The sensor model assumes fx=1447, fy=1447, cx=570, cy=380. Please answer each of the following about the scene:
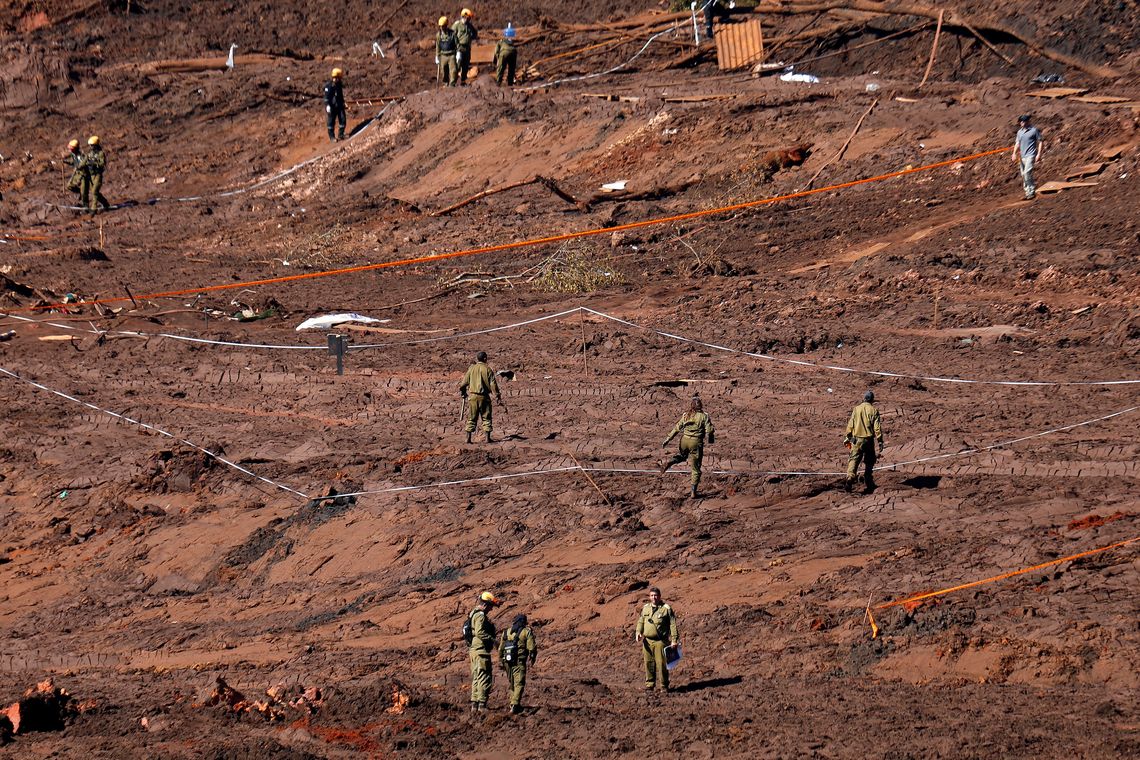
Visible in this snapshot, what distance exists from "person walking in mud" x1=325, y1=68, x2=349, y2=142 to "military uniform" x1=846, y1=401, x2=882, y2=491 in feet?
61.2

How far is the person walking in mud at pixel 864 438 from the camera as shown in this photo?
14539 millimetres

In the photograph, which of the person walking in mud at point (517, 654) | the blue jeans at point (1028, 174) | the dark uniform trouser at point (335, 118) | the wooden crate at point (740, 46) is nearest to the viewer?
the person walking in mud at point (517, 654)

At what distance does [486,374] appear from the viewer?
16.6 meters

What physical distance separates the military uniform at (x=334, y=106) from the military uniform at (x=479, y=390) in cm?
1534

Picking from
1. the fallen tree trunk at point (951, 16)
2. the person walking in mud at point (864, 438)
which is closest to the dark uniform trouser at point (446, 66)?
the fallen tree trunk at point (951, 16)

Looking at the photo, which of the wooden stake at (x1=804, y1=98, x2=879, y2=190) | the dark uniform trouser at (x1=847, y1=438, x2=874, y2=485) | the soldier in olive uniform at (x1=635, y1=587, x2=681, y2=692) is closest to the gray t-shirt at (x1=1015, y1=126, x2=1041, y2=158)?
the wooden stake at (x1=804, y1=98, x2=879, y2=190)

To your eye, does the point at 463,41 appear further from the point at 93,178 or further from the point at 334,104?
the point at 93,178

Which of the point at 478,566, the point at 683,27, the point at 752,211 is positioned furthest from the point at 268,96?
the point at 478,566

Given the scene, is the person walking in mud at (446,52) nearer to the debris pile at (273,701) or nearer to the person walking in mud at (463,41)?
the person walking in mud at (463,41)

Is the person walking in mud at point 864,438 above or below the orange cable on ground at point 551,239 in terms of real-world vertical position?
below

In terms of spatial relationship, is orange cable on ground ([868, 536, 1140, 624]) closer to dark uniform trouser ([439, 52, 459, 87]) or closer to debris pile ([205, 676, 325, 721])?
debris pile ([205, 676, 325, 721])

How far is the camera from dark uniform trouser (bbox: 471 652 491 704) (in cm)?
1154

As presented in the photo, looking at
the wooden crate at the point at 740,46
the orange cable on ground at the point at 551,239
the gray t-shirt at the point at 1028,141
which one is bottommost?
the orange cable on ground at the point at 551,239

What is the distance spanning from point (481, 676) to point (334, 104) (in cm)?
2114
